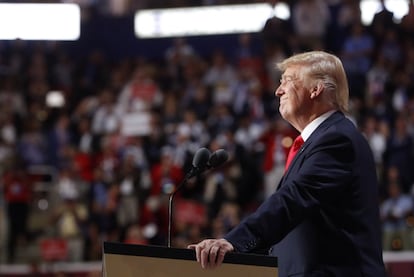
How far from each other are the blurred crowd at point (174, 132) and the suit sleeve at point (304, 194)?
6.88 meters

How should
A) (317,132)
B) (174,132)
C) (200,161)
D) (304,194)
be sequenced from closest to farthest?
1. (304,194)
2. (317,132)
3. (200,161)
4. (174,132)

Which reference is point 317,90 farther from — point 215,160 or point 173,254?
point 173,254

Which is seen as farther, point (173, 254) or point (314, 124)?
point (314, 124)

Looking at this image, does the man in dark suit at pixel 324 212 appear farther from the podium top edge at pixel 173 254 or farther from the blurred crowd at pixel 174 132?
the blurred crowd at pixel 174 132

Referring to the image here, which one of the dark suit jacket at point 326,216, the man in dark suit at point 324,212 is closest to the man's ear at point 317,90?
the man in dark suit at point 324,212

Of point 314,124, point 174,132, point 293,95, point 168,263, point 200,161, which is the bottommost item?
point 168,263

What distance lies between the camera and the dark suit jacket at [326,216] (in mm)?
3527

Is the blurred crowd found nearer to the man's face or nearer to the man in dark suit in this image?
the man's face

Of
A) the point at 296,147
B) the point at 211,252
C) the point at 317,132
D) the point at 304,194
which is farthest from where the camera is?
the point at 296,147

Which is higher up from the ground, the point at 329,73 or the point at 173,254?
the point at 329,73

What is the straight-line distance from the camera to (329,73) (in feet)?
12.5

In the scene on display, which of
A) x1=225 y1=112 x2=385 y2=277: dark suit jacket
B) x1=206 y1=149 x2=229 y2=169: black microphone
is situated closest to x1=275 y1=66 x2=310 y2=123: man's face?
x1=225 y1=112 x2=385 y2=277: dark suit jacket

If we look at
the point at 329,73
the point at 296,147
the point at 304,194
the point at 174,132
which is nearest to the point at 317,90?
the point at 329,73

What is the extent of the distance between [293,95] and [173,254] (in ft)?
2.56
